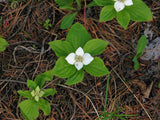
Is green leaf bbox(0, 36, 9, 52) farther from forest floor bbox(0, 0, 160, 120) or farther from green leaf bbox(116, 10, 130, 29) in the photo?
green leaf bbox(116, 10, 130, 29)

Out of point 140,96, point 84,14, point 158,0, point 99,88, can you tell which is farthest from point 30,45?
point 158,0

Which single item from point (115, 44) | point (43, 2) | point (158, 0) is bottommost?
point (115, 44)

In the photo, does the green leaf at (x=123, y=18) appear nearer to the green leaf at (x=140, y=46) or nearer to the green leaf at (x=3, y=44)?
the green leaf at (x=140, y=46)

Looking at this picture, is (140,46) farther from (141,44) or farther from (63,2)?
(63,2)

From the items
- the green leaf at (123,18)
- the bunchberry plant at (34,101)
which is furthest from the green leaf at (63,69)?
the green leaf at (123,18)

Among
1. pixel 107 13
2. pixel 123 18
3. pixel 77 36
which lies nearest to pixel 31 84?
pixel 77 36

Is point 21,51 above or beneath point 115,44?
above

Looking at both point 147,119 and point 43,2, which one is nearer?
point 147,119

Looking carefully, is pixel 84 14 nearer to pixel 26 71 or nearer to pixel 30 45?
pixel 30 45
